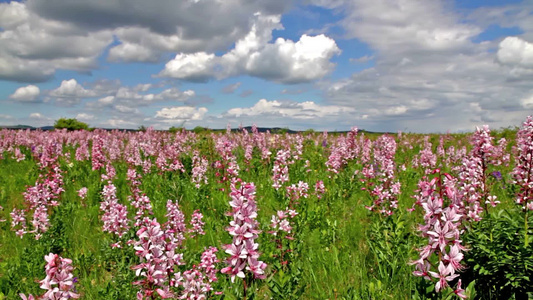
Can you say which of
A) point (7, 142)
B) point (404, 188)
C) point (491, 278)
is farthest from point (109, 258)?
point (7, 142)

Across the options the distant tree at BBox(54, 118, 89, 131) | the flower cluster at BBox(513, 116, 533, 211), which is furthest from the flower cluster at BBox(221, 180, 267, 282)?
the distant tree at BBox(54, 118, 89, 131)

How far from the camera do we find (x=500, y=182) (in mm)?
9289

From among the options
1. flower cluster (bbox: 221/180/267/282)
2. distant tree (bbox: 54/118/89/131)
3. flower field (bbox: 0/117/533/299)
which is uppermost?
distant tree (bbox: 54/118/89/131)

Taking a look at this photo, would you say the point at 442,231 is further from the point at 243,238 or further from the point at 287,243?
the point at 287,243

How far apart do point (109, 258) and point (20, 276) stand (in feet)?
4.25

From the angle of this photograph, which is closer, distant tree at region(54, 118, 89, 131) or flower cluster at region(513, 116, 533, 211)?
flower cluster at region(513, 116, 533, 211)

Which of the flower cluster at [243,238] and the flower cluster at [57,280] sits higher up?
the flower cluster at [243,238]

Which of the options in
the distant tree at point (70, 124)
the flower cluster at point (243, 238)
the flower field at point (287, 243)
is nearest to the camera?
the flower cluster at point (243, 238)

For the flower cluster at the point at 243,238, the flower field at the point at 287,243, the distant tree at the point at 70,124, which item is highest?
the distant tree at the point at 70,124

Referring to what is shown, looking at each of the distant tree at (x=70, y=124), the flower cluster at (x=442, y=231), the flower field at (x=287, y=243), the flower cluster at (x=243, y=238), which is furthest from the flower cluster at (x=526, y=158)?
the distant tree at (x=70, y=124)

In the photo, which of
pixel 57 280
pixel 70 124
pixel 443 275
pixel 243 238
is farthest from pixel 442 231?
pixel 70 124

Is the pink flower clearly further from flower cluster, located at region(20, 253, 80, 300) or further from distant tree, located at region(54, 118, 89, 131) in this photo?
distant tree, located at region(54, 118, 89, 131)

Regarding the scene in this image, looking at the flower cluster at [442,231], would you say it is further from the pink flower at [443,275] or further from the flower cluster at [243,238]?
the flower cluster at [243,238]

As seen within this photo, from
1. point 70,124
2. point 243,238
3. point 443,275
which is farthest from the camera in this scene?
point 70,124
